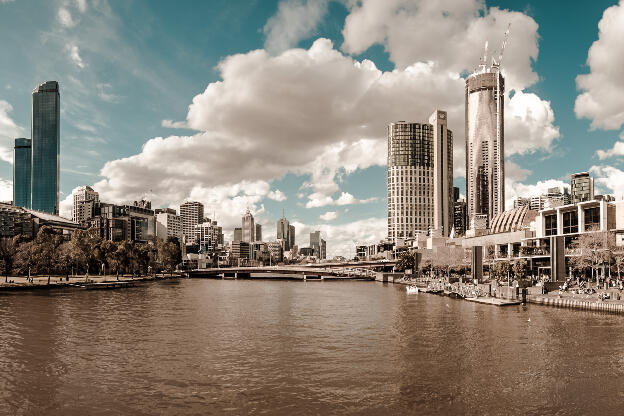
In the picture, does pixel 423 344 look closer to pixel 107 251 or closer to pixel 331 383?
pixel 331 383

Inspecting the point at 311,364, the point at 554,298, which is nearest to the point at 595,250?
the point at 554,298

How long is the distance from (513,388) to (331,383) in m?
15.5

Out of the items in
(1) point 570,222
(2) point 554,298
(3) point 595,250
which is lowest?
(2) point 554,298

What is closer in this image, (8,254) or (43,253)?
(43,253)

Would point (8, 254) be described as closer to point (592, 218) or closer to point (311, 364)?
point (311, 364)

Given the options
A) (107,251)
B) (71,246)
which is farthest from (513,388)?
(107,251)

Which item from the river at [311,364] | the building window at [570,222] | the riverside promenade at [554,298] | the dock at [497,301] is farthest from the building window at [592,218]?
the river at [311,364]

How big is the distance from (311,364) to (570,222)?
458ft

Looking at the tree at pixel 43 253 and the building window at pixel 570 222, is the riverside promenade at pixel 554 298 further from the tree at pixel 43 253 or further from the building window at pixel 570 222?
the tree at pixel 43 253

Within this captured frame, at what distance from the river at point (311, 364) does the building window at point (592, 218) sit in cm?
7339

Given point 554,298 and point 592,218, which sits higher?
point 592,218

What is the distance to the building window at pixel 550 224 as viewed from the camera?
165125mm

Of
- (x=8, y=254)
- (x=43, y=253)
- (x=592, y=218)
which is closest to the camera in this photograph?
(x=592, y=218)

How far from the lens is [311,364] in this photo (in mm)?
47375
